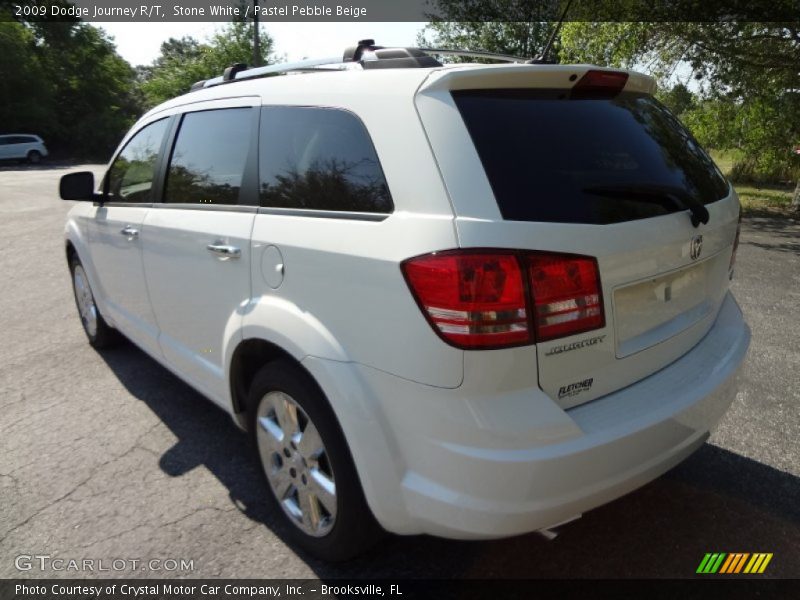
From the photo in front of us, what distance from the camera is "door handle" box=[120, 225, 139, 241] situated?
321 centimetres

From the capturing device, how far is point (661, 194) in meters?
1.99

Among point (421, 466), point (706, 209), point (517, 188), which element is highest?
point (517, 188)

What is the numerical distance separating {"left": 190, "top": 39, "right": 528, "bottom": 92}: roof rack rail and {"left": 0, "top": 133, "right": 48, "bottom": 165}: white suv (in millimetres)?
33663

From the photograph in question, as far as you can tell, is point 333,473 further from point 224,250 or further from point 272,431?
point 224,250

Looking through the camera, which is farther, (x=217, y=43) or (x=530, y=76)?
(x=217, y=43)

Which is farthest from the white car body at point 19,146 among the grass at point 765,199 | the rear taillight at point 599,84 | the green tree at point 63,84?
the rear taillight at point 599,84

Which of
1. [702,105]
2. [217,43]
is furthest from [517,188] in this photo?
[217,43]

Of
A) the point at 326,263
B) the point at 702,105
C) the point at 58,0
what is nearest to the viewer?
the point at 326,263

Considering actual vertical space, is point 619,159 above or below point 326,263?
above

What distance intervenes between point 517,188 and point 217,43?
3163 cm

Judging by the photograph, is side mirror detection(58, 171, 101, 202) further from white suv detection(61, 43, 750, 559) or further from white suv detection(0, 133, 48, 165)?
white suv detection(0, 133, 48, 165)

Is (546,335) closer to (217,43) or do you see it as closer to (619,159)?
(619,159)

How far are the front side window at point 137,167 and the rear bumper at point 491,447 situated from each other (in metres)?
1.96

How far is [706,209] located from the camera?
83.5 inches
